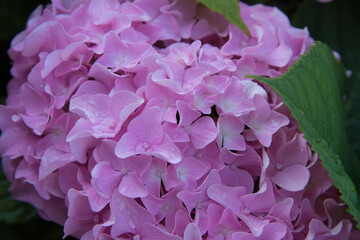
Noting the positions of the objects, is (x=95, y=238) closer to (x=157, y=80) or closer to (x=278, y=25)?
(x=157, y=80)

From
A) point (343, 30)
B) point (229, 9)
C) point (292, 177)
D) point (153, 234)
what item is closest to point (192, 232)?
point (153, 234)

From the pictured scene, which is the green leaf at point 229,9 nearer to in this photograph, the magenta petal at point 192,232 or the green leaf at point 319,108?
the green leaf at point 319,108

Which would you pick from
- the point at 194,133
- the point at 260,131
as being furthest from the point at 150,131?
the point at 260,131

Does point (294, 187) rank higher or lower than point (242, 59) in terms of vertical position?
lower

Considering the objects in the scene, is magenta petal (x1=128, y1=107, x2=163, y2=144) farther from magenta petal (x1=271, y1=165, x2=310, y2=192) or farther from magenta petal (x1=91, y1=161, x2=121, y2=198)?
magenta petal (x1=271, y1=165, x2=310, y2=192)

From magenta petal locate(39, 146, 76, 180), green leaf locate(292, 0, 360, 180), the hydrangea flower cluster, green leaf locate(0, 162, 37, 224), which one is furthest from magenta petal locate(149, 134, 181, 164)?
green leaf locate(292, 0, 360, 180)

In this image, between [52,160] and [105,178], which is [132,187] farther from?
[52,160]

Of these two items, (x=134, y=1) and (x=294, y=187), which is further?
(x=134, y=1)
